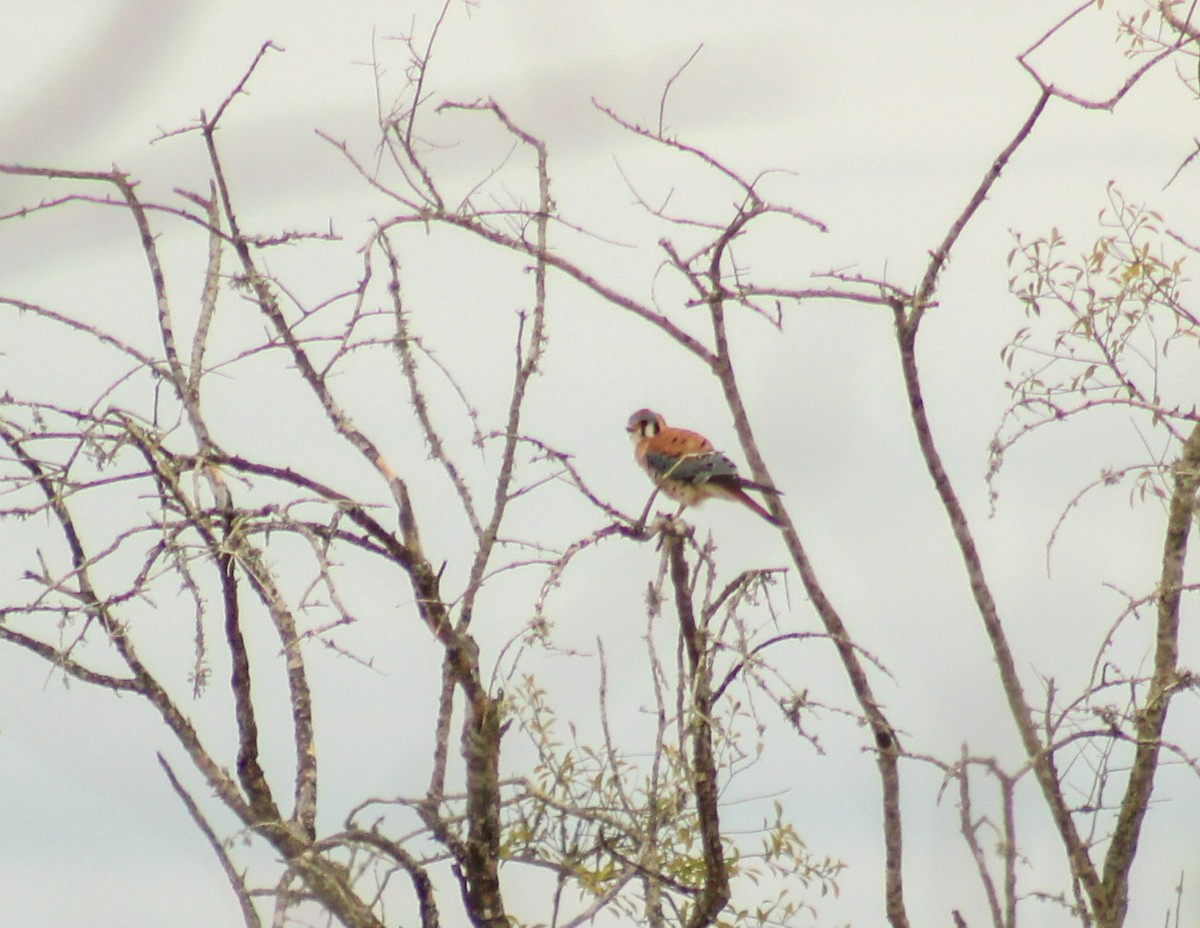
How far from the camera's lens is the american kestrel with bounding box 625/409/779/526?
648 centimetres

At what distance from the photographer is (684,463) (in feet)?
22.5

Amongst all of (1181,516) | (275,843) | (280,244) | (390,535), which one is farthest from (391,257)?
(1181,516)

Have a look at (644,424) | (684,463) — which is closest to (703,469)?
(684,463)

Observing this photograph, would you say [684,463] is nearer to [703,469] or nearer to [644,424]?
[703,469]

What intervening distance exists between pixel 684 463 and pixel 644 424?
4.90 feet

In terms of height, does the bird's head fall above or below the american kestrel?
above

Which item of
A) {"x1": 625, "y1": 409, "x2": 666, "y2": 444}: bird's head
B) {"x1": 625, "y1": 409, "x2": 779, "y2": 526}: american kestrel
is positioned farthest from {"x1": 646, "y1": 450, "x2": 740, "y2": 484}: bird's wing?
{"x1": 625, "y1": 409, "x2": 666, "y2": 444}: bird's head

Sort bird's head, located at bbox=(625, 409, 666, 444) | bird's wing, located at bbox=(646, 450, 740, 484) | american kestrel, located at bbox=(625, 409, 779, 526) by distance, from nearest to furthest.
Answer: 1. american kestrel, located at bbox=(625, 409, 779, 526)
2. bird's wing, located at bbox=(646, 450, 740, 484)
3. bird's head, located at bbox=(625, 409, 666, 444)

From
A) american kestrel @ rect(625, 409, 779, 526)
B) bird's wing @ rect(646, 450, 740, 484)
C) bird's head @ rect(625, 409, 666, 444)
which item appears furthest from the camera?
bird's head @ rect(625, 409, 666, 444)

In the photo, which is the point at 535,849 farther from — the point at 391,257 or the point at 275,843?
the point at 391,257

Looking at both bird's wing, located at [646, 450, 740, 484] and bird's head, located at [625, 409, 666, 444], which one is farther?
bird's head, located at [625, 409, 666, 444]

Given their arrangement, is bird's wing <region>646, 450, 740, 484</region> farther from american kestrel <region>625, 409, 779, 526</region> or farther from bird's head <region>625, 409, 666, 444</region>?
bird's head <region>625, 409, 666, 444</region>

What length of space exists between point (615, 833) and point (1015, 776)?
6.62 ft

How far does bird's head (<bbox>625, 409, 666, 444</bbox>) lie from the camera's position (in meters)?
8.23
